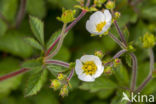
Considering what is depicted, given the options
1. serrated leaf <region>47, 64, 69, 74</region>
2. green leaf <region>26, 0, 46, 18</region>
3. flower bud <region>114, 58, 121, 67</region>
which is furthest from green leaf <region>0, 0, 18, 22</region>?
flower bud <region>114, 58, 121, 67</region>

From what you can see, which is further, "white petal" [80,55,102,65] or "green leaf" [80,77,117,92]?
"green leaf" [80,77,117,92]

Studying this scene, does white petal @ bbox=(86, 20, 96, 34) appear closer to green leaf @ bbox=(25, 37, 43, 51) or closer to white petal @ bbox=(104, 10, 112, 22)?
white petal @ bbox=(104, 10, 112, 22)

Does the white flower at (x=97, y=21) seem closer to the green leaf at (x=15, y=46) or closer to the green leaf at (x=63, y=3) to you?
the green leaf at (x=63, y=3)

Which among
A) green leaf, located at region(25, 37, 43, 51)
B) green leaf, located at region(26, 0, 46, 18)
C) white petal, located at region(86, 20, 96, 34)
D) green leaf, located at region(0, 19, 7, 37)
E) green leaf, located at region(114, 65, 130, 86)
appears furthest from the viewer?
green leaf, located at region(26, 0, 46, 18)

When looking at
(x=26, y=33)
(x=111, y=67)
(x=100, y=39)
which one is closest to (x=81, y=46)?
(x=100, y=39)

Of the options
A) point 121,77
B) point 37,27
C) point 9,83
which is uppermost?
point 37,27

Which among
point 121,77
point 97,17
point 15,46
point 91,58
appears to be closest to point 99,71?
point 91,58

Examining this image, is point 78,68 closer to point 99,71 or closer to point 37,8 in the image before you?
point 99,71

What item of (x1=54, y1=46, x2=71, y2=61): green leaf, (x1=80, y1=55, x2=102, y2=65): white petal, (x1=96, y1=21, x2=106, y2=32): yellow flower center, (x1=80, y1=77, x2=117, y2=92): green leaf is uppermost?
(x1=96, y1=21, x2=106, y2=32): yellow flower center
